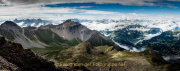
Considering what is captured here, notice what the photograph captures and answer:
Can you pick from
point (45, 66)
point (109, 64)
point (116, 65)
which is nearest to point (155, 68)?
point (116, 65)

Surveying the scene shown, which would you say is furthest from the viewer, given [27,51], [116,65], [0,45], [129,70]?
[116,65]

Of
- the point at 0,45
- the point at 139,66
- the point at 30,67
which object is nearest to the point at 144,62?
the point at 139,66

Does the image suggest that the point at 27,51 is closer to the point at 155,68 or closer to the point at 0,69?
the point at 0,69

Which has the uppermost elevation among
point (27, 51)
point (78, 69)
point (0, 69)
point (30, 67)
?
point (0, 69)

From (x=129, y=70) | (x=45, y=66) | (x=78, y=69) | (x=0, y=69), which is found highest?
(x=0, y=69)

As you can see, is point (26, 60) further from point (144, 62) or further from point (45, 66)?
point (144, 62)

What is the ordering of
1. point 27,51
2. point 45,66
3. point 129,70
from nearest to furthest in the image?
point 27,51 → point 45,66 → point 129,70

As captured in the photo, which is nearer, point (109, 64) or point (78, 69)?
point (78, 69)

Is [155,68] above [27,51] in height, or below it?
below

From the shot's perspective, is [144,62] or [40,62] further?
[144,62]
